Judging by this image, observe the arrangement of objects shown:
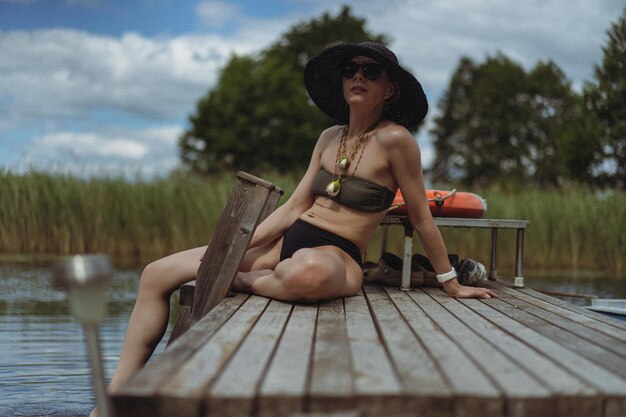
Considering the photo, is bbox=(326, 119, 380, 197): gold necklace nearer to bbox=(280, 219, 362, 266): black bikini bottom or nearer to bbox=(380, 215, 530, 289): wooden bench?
bbox=(280, 219, 362, 266): black bikini bottom

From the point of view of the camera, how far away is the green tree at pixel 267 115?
1276 inches

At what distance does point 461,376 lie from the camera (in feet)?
6.44

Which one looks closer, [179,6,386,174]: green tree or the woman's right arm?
the woman's right arm

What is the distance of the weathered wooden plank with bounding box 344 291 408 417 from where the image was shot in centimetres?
177

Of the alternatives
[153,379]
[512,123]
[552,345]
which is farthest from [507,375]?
[512,123]

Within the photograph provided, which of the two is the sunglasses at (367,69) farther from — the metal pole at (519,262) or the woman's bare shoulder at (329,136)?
the metal pole at (519,262)

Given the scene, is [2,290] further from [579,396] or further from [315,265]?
[579,396]

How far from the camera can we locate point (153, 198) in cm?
1005

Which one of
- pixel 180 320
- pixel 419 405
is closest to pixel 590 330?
pixel 419 405

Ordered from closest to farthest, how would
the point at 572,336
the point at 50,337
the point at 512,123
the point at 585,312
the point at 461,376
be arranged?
1. the point at 461,376
2. the point at 572,336
3. the point at 585,312
4. the point at 50,337
5. the point at 512,123

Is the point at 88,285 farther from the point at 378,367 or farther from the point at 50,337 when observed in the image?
the point at 50,337

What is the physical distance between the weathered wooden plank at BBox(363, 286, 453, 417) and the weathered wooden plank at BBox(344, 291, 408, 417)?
2cm

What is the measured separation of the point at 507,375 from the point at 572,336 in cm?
81

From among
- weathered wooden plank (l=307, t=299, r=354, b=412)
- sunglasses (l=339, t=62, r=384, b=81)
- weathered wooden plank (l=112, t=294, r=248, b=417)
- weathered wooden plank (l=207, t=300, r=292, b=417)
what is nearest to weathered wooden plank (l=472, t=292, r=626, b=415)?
weathered wooden plank (l=307, t=299, r=354, b=412)
